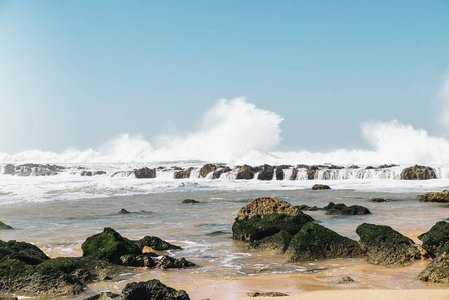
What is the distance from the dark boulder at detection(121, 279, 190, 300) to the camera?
374 centimetres

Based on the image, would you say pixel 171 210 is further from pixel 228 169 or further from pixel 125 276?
pixel 228 169

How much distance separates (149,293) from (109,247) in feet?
6.90

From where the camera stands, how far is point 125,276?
5020 millimetres

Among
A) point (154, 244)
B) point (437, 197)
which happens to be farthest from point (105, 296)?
point (437, 197)

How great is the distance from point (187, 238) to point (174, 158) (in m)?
59.0

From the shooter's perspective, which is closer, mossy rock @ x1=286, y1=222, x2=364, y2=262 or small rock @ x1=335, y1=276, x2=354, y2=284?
small rock @ x1=335, y1=276, x2=354, y2=284

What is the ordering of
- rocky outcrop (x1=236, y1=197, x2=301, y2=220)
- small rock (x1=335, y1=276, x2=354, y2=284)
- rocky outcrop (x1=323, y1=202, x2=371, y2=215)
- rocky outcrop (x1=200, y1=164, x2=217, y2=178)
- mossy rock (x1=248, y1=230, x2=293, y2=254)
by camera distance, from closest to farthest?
small rock (x1=335, y1=276, x2=354, y2=284), mossy rock (x1=248, y1=230, x2=293, y2=254), rocky outcrop (x1=236, y1=197, x2=301, y2=220), rocky outcrop (x1=323, y1=202, x2=371, y2=215), rocky outcrop (x1=200, y1=164, x2=217, y2=178)

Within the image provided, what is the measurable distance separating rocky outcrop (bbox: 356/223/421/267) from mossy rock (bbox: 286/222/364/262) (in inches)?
8.9

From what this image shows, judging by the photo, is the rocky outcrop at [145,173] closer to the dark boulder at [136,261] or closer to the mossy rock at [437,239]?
the dark boulder at [136,261]

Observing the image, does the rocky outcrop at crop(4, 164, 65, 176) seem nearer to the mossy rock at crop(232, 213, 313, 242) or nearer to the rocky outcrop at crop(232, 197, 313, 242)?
the rocky outcrop at crop(232, 197, 313, 242)

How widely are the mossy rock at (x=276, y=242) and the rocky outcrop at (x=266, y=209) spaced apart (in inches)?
36.2

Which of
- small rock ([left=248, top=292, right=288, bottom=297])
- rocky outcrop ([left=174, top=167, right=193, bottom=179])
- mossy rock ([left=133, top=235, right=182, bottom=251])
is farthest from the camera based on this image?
rocky outcrop ([left=174, top=167, right=193, bottom=179])

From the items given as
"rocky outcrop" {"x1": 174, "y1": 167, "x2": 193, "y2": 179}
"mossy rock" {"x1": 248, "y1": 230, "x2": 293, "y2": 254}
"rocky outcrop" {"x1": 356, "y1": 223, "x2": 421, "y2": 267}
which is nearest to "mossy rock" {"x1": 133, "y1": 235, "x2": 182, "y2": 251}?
"mossy rock" {"x1": 248, "y1": 230, "x2": 293, "y2": 254}

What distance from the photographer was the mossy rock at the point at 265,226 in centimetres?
732
